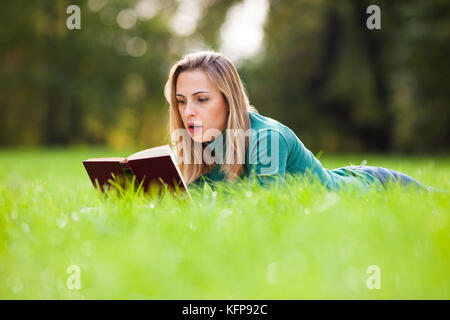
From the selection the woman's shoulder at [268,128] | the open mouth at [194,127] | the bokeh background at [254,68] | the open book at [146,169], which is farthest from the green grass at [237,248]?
the bokeh background at [254,68]

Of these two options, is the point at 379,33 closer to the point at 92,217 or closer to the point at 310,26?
the point at 310,26

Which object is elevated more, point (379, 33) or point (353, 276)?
point (379, 33)

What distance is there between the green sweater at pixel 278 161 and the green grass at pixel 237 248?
0.67 ft

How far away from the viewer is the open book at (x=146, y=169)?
2.23m

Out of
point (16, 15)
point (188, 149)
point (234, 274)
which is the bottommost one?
point (234, 274)

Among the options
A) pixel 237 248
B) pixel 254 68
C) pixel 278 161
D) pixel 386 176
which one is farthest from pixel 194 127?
pixel 254 68

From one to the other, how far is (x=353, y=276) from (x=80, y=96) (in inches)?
851

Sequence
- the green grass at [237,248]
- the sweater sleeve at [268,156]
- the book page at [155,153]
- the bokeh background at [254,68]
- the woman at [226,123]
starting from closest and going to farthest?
1. the green grass at [237,248]
2. the book page at [155,153]
3. the sweater sleeve at [268,156]
4. the woman at [226,123]
5. the bokeh background at [254,68]

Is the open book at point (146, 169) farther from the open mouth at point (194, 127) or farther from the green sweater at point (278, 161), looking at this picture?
the green sweater at point (278, 161)

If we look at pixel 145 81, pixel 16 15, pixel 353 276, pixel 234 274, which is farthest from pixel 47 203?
pixel 145 81

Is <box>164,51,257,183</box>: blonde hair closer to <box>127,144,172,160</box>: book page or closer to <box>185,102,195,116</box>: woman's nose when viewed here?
<box>185,102,195,116</box>: woman's nose

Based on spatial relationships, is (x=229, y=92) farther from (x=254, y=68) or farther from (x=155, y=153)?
(x=254, y=68)

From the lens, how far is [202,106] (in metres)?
2.68

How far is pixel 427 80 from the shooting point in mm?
11953
